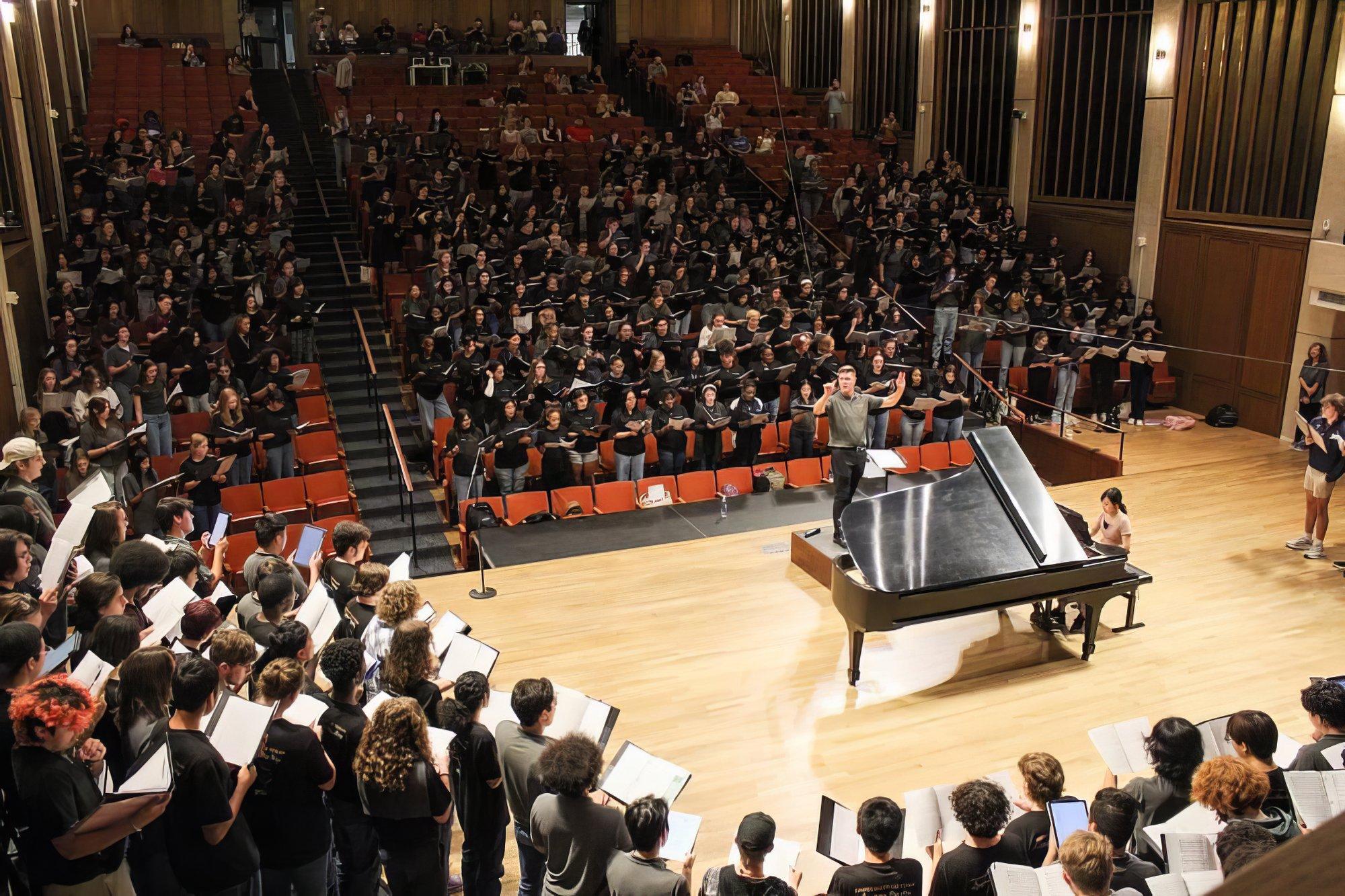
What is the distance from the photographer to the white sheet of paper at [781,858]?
367 centimetres

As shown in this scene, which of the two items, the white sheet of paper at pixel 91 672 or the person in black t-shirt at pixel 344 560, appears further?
the person in black t-shirt at pixel 344 560

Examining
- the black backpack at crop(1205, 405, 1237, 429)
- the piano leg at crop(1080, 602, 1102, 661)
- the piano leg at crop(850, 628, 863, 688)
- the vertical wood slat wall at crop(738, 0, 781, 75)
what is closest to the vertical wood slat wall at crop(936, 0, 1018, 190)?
the vertical wood slat wall at crop(738, 0, 781, 75)

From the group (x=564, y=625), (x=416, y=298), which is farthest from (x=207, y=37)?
(x=564, y=625)

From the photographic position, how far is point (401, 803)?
3.70m

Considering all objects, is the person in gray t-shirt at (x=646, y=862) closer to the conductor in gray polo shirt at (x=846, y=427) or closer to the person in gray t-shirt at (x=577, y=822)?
the person in gray t-shirt at (x=577, y=822)

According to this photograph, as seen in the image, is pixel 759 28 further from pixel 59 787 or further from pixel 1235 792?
pixel 59 787

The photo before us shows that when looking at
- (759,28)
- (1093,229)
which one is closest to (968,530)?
(1093,229)

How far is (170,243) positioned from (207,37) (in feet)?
34.1

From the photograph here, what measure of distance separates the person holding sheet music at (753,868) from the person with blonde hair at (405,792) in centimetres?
97

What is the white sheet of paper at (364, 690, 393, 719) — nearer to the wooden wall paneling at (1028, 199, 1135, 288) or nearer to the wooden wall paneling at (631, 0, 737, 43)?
the wooden wall paneling at (1028, 199, 1135, 288)

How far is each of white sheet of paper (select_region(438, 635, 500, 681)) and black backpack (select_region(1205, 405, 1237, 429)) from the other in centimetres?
1105

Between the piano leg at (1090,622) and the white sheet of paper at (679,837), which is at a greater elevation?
the white sheet of paper at (679,837)

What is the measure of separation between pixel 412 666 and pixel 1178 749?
2816 mm

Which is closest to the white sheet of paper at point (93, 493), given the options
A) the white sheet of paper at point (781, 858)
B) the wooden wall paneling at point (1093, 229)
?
the white sheet of paper at point (781, 858)
